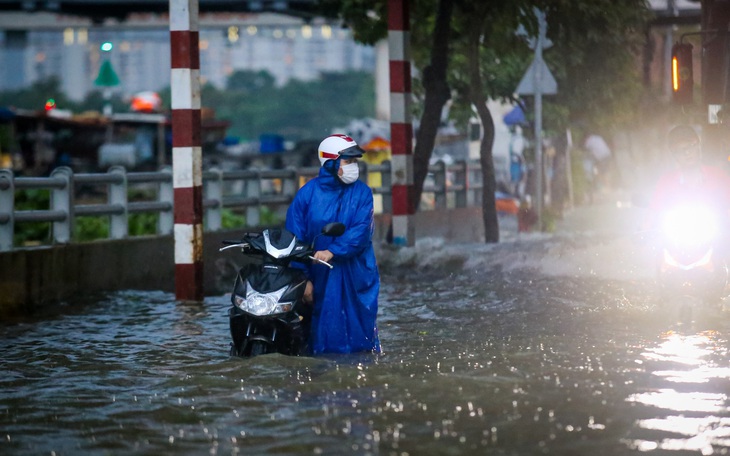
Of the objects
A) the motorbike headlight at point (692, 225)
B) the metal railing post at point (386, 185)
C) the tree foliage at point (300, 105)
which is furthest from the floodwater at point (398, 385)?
the tree foliage at point (300, 105)

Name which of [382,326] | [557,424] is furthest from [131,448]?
[382,326]

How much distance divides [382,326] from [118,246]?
13.7ft

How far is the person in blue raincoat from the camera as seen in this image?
28.8 feet

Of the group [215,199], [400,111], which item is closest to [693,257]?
[215,199]

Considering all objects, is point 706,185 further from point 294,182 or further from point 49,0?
point 49,0

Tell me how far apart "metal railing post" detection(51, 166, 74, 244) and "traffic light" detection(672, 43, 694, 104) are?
5.95 m

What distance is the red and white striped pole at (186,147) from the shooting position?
12.9 metres

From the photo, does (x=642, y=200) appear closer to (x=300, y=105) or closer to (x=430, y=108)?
(x=430, y=108)

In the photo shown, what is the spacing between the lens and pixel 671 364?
8492 millimetres

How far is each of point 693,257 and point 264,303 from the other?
13.6ft

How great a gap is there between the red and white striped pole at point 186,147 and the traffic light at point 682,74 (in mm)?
4511

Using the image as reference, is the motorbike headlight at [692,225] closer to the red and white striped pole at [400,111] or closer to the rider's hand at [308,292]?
the rider's hand at [308,292]

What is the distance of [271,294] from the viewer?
27.3 ft

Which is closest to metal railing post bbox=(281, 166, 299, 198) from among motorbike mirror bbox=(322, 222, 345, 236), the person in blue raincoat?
the person in blue raincoat
